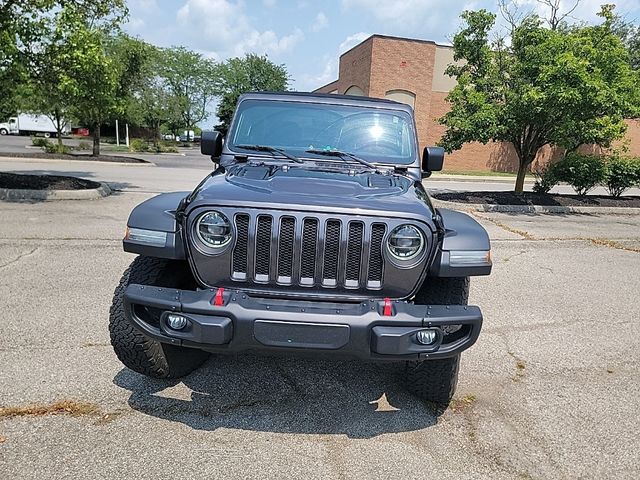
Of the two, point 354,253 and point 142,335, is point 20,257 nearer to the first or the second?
point 142,335

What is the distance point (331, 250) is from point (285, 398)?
115 cm

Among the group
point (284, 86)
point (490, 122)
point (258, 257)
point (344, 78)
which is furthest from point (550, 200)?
point (284, 86)

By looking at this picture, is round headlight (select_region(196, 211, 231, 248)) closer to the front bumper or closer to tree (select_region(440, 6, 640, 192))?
the front bumper

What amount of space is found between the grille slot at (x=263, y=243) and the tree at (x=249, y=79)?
127 ft

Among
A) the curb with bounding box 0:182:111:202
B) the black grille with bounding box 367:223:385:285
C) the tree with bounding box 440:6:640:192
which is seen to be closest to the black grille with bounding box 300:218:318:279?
the black grille with bounding box 367:223:385:285

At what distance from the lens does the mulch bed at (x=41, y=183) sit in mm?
11195

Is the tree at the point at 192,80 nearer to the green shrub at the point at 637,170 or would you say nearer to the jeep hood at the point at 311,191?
the green shrub at the point at 637,170

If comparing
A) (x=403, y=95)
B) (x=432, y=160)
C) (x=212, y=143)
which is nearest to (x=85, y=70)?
(x=212, y=143)

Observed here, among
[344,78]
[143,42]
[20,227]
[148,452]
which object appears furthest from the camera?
[344,78]

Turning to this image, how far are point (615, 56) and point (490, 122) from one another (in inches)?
119

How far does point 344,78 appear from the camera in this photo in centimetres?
3297

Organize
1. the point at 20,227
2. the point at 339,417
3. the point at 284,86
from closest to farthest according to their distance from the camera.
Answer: the point at 339,417
the point at 20,227
the point at 284,86

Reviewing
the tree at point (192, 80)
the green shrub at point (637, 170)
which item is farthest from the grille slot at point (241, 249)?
the tree at point (192, 80)

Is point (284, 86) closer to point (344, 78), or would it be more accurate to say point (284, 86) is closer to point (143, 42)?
point (344, 78)
